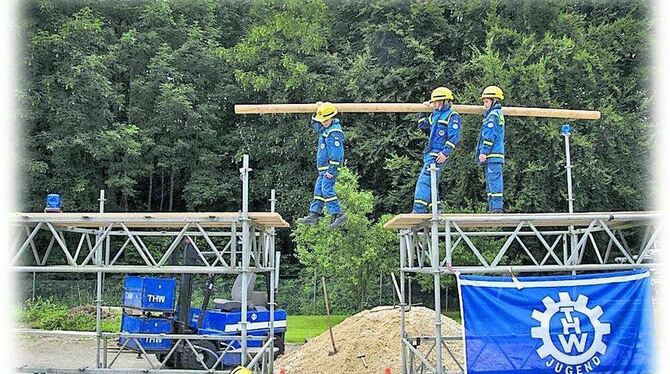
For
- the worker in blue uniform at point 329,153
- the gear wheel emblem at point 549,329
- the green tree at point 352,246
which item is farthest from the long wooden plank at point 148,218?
the green tree at point 352,246

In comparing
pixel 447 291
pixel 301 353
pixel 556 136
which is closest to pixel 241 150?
pixel 447 291

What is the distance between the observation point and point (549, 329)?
31.7 ft

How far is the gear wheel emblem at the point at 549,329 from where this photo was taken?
31.4 feet

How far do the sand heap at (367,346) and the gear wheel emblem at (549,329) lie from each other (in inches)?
250

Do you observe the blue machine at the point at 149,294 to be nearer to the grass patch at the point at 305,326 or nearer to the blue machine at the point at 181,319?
the blue machine at the point at 181,319

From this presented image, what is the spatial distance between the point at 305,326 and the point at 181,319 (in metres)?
11.4

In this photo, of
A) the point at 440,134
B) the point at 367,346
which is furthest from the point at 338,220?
the point at 367,346

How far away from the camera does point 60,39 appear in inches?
1176

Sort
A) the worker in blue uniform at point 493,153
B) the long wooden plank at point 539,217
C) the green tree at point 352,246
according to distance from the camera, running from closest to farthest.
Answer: the long wooden plank at point 539,217 < the worker in blue uniform at point 493,153 < the green tree at point 352,246

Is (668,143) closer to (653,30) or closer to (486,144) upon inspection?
(486,144)

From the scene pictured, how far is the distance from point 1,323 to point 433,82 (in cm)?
2366

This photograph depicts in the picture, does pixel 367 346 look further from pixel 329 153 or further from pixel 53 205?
pixel 53 205

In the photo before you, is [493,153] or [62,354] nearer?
[493,153]

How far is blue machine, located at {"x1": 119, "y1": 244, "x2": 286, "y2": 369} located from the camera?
586 inches
